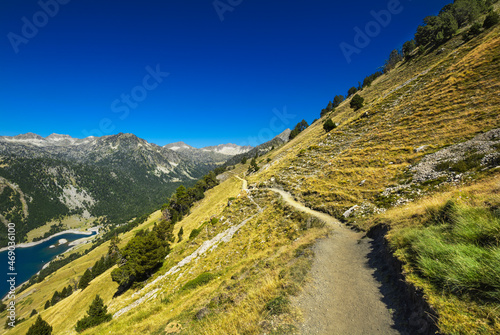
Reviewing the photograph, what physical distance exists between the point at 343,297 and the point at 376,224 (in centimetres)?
819

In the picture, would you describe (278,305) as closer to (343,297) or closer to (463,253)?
(343,297)

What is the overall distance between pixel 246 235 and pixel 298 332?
62.0 ft

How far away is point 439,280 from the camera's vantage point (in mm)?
6129

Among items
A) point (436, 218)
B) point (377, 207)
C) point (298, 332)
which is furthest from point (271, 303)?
point (377, 207)

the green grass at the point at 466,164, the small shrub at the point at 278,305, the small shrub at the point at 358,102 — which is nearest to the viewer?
the small shrub at the point at 278,305

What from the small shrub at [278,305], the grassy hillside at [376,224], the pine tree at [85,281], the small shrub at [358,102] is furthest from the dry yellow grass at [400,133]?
the pine tree at [85,281]

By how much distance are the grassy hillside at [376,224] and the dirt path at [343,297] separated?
77 cm

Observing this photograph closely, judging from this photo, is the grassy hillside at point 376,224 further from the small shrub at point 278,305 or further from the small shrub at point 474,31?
the small shrub at point 474,31

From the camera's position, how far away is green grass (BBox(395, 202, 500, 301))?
4.93m

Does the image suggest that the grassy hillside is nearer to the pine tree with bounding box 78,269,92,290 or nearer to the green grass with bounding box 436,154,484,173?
the green grass with bounding box 436,154,484,173

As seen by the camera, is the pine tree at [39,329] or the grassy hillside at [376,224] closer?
the grassy hillside at [376,224]

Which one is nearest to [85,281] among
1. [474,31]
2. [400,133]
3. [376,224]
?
[376,224]

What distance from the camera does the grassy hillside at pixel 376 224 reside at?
6340 mm

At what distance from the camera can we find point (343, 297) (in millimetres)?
8750
